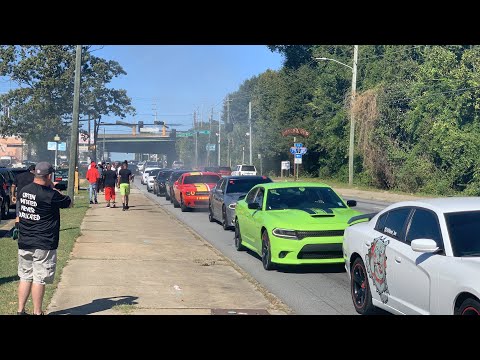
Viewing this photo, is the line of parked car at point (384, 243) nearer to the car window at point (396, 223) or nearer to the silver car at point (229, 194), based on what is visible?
the car window at point (396, 223)

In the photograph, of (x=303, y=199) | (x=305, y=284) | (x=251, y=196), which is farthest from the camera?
(x=251, y=196)

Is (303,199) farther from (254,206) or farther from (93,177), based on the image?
(93,177)

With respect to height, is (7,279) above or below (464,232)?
below

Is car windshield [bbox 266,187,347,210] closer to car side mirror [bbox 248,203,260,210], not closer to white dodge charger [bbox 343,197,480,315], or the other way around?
car side mirror [bbox 248,203,260,210]

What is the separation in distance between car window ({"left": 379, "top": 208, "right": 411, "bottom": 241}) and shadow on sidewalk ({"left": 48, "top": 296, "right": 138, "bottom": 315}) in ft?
11.2

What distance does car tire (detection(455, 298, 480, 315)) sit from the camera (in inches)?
248

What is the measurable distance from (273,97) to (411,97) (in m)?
29.8

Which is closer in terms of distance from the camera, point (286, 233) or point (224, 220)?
point (286, 233)

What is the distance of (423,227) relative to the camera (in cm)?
784

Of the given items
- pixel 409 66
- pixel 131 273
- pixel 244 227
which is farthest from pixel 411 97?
pixel 131 273

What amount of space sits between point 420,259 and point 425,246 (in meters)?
0.36

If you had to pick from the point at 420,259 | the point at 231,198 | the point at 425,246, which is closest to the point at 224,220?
the point at 231,198
